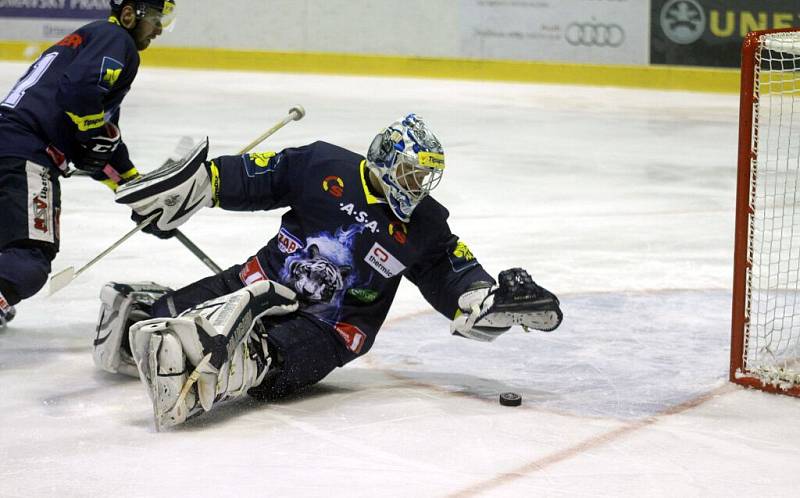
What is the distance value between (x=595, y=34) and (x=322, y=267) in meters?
8.55

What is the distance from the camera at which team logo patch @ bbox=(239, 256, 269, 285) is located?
10.6 ft

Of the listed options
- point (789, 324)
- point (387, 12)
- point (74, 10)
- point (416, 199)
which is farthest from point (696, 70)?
point (416, 199)

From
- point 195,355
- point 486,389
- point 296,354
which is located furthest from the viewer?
point 486,389

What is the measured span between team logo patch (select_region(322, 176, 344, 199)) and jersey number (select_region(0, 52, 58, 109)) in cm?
107

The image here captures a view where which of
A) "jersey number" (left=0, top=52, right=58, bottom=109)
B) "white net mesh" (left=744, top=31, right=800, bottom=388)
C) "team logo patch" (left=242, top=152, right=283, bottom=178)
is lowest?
"white net mesh" (left=744, top=31, right=800, bottom=388)

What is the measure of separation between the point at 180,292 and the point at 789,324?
2052mm

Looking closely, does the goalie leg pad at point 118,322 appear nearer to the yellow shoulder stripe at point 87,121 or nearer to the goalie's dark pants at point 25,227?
the goalie's dark pants at point 25,227

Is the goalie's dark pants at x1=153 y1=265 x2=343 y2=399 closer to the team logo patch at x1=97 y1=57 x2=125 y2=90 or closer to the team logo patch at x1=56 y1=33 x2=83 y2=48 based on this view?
the team logo patch at x1=97 y1=57 x2=125 y2=90

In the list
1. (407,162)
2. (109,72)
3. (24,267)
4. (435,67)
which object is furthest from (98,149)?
(435,67)

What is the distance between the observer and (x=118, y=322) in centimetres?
327

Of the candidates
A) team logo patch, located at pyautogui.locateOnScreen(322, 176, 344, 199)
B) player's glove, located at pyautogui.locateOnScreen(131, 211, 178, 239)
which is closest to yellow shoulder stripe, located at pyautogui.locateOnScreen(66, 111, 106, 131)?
player's glove, located at pyautogui.locateOnScreen(131, 211, 178, 239)

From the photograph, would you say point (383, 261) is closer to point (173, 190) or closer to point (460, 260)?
point (460, 260)

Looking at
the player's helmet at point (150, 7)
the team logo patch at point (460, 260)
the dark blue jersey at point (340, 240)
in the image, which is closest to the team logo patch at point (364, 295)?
the dark blue jersey at point (340, 240)

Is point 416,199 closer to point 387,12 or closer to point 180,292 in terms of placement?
point 180,292
